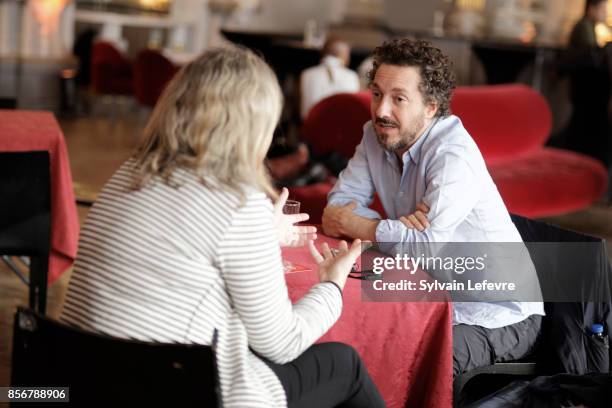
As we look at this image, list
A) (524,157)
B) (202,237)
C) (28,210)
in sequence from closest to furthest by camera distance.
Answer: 1. (202,237)
2. (28,210)
3. (524,157)

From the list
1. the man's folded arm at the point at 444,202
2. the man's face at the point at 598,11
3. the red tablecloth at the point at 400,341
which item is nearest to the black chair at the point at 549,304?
the red tablecloth at the point at 400,341

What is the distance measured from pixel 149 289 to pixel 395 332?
732mm

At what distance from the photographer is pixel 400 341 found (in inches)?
87.5

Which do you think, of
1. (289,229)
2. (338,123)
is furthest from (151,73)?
(289,229)

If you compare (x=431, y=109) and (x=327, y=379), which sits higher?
(x=431, y=109)

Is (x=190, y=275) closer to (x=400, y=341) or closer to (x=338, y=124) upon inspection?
(x=400, y=341)

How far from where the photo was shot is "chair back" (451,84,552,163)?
567cm

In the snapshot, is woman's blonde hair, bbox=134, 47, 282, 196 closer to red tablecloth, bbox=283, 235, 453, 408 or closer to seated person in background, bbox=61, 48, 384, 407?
seated person in background, bbox=61, 48, 384, 407

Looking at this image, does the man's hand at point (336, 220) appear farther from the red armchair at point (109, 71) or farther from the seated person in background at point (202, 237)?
the red armchair at point (109, 71)

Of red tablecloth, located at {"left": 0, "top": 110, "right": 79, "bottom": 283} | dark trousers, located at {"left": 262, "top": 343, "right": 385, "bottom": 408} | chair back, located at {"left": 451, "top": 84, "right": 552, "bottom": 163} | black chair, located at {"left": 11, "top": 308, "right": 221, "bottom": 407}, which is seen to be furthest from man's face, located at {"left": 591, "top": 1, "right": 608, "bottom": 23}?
black chair, located at {"left": 11, "top": 308, "right": 221, "bottom": 407}

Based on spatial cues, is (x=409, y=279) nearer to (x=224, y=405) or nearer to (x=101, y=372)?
(x=224, y=405)

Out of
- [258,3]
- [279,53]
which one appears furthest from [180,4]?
[279,53]

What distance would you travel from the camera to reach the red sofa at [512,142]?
15.8 ft

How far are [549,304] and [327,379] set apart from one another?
1.03m
